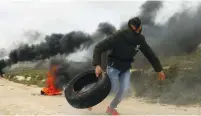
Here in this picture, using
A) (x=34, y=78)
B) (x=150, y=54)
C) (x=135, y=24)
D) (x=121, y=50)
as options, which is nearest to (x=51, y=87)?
(x=150, y=54)

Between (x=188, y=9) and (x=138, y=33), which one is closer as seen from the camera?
(x=138, y=33)

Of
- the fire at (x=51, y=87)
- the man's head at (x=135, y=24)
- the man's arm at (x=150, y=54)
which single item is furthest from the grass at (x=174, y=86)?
the man's head at (x=135, y=24)

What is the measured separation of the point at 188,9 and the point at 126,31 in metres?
13.4

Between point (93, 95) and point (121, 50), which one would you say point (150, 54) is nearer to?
point (121, 50)

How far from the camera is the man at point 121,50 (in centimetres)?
841

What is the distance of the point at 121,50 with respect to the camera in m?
8.48

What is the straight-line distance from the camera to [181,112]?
10055mm

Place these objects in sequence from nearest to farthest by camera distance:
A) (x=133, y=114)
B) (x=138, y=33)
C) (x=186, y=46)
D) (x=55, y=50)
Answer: (x=138, y=33) < (x=133, y=114) < (x=186, y=46) < (x=55, y=50)

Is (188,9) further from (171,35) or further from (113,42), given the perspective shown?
(113,42)

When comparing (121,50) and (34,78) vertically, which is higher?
(121,50)

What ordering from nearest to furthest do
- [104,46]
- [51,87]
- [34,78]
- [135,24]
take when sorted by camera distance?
[135,24] → [104,46] → [51,87] → [34,78]

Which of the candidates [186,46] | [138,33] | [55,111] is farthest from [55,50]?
A: [138,33]

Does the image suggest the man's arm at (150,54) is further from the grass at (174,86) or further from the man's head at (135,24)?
the grass at (174,86)

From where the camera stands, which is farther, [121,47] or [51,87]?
[51,87]
